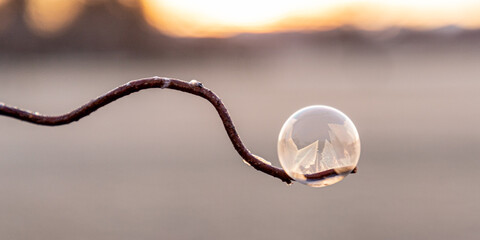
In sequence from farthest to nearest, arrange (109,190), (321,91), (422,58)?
(422,58) → (321,91) → (109,190)

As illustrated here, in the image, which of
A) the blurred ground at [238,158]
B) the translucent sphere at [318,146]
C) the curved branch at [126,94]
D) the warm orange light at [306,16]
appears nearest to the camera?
the curved branch at [126,94]

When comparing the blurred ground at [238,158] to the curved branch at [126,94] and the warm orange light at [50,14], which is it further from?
the curved branch at [126,94]

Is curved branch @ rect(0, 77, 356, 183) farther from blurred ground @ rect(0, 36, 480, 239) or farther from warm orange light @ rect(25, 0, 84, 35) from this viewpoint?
warm orange light @ rect(25, 0, 84, 35)

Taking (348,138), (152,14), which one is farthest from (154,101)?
(348,138)

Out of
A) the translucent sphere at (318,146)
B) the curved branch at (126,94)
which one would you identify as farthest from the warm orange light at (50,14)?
the curved branch at (126,94)

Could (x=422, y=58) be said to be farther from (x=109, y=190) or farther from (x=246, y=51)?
(x=109, y=190)

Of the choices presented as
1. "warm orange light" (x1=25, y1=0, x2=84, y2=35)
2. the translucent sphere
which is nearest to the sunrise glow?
"warm orange light" (x1=25, y1=0, x2=84, y2=35)

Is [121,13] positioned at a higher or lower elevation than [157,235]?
higher

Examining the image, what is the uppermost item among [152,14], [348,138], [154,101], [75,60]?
[152,14]
